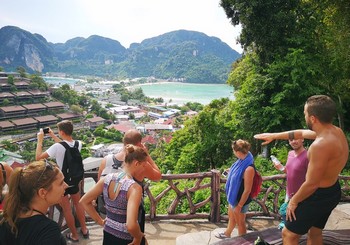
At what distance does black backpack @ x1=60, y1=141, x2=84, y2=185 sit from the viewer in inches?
124

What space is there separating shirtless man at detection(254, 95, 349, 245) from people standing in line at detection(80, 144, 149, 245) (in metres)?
1.14

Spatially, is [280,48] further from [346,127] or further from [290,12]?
[346,127]

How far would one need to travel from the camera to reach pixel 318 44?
10984 mm

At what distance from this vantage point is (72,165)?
3191 millimetres

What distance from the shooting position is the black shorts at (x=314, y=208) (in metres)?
2.16

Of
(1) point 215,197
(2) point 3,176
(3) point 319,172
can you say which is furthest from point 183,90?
(3) point 319,172

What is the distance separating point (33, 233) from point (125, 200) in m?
0.66

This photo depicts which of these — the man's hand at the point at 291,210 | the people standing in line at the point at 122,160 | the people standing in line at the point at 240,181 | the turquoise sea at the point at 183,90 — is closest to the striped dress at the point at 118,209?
the people standing in line at the point at 122,160

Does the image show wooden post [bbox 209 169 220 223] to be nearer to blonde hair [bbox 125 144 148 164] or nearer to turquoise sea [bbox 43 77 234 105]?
blonde hair [bbox 125 144 148 164]

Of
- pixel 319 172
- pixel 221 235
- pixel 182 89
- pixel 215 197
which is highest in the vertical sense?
pixel 319 172

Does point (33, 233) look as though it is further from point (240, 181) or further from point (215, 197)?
point (215, 197)

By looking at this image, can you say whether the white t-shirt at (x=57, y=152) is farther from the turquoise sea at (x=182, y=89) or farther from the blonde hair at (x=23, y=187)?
the turquoise sea at (x=182, y=89)

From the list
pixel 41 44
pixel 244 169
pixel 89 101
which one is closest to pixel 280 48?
pixel 244 169

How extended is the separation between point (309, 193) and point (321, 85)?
977 cm
